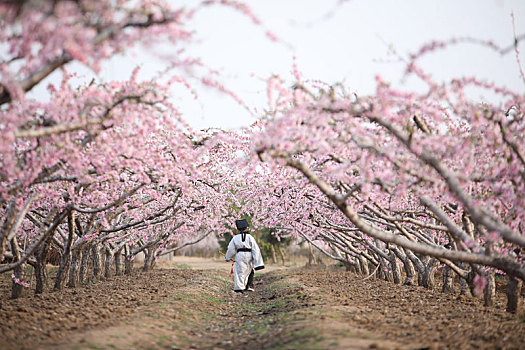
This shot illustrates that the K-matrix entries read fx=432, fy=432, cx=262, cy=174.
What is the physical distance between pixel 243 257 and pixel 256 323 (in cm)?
536

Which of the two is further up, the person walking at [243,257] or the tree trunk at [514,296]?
the person walking at [243,257]

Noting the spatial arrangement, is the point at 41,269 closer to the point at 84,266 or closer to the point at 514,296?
the point at 84,266

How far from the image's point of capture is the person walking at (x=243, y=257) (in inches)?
562

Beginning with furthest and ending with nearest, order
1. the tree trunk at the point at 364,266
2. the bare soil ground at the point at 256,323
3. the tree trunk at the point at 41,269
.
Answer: the tree trunk at the point at 364,266 < the tree trunk at the point at 41,269 < the bare soil ground at the point at 256,323

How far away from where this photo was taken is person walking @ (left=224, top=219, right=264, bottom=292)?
46.9 feet

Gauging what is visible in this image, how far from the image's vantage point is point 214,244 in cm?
5650

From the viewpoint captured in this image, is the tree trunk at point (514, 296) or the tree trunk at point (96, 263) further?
the tree trunk at point (96, 263)

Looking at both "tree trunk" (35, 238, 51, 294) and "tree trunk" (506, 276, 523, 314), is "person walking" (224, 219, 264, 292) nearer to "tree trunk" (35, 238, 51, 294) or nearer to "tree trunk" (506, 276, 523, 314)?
"tree trunk" (35, 238, 51, 294)

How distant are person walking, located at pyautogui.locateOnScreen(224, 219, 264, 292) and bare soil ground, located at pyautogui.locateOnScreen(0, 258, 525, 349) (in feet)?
8.74

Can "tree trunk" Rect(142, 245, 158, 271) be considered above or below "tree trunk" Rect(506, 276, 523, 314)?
above

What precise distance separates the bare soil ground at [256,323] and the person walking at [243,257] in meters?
2.66

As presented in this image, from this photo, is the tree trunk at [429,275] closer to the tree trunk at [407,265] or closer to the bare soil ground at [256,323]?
the tree trunk at [407,265]

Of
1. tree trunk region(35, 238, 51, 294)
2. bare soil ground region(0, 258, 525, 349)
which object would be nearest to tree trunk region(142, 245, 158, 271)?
tree trunk region(35, 238, 51, 294)

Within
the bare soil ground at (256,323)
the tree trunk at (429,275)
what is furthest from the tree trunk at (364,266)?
the bare soil ground at (256,323)
